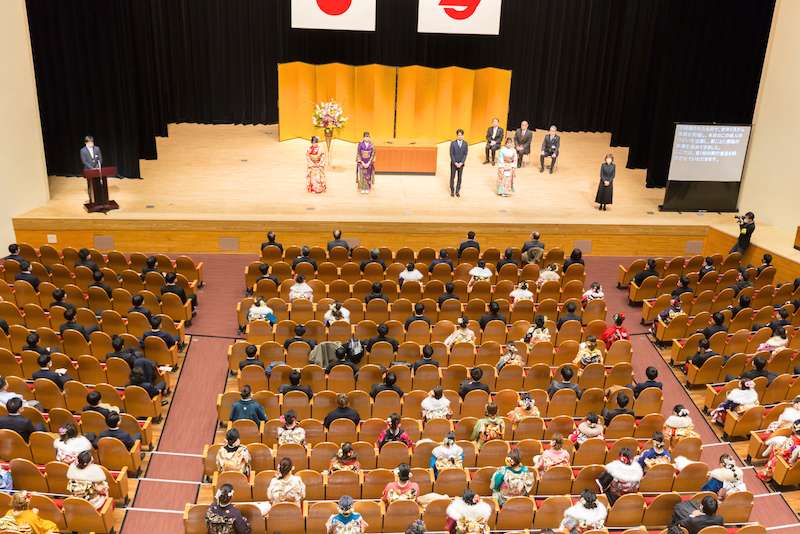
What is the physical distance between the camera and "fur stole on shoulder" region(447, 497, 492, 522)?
6.66m

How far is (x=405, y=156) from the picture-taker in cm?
1641

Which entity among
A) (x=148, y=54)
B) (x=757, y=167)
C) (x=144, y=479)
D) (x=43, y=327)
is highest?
(x=148, y=54)

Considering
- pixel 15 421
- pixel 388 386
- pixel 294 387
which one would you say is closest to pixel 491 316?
pixel 388 386

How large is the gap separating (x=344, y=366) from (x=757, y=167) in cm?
1080

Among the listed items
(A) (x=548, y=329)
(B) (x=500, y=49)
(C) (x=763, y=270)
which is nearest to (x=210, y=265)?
(A) (x=548, y=329)

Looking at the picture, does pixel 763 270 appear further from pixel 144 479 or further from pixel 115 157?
pixel 115 157

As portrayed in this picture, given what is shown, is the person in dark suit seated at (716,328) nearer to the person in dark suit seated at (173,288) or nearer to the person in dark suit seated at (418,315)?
the person in dark suit seated at (418,315)

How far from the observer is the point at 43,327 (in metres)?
10.1

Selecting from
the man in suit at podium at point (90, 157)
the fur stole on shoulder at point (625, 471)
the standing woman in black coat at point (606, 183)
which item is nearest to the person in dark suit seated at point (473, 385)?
the fur stole on shoulder at point (625, 471)

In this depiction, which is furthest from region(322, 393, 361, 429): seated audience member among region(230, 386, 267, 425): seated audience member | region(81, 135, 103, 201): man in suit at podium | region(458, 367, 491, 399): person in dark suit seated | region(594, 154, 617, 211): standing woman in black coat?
region(594, 154, 617, 211): standing woman in black coat

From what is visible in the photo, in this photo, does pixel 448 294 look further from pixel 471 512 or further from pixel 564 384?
pixel 471 512

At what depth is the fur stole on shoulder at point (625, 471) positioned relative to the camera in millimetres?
7270

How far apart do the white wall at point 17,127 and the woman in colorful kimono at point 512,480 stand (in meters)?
10.7

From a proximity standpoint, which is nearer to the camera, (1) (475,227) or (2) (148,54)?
(1) (475,227)
